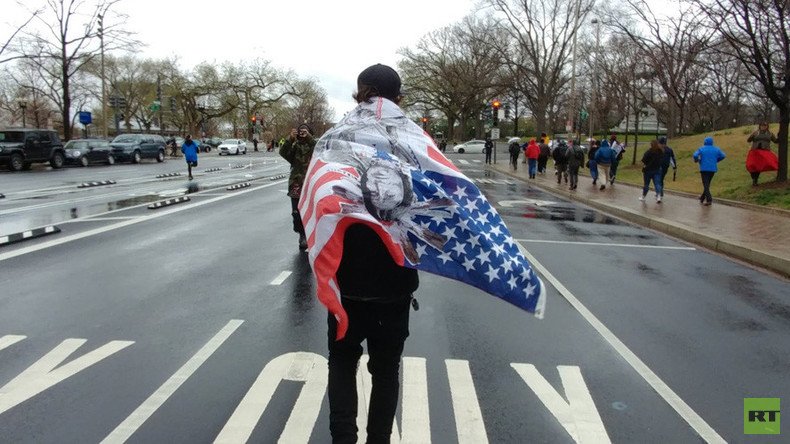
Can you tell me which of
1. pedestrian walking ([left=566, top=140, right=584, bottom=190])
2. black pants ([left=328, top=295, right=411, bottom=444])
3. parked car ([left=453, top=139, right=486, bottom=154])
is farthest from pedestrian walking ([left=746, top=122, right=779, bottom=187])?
parked car ([left=453, top=139, right=486, bottom=154])

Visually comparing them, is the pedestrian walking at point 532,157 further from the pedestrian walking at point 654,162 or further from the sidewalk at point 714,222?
the pedestrian walking at point 654,162

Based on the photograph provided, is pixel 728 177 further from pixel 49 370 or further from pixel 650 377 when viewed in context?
pixel 49 370

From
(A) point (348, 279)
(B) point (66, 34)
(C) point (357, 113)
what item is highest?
(B) point (66, 34)

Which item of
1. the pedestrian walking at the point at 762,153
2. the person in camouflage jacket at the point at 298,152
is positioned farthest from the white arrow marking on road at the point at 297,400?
the pedestrian walking at the point at 762,153

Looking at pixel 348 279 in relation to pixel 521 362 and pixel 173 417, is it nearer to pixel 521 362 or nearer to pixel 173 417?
pixel 173 417

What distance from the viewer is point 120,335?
4.79 m

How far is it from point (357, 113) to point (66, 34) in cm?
4145

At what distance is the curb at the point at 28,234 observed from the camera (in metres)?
8.62

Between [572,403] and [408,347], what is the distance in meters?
1.43

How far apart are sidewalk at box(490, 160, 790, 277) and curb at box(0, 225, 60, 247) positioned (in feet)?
37.5

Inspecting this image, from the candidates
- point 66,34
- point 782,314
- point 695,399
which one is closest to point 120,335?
point 695,399

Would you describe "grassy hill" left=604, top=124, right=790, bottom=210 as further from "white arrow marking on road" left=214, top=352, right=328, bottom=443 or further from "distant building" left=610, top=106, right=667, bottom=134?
"white arrow marking on road" left=214, top=352, right=328, bottom=443

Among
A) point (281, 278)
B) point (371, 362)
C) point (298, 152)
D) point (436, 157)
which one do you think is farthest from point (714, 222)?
point (371, 362)

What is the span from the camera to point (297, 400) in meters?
3.64
